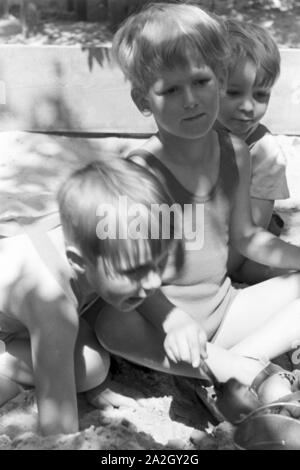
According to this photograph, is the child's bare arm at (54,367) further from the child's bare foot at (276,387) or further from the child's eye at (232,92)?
the child's eye at (232,92)

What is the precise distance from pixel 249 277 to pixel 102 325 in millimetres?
691

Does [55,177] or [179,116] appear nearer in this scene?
[179,116]

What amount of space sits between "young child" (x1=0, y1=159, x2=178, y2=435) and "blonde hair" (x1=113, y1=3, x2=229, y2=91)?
0.38 meters

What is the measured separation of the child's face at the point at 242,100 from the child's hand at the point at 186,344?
2.91ft

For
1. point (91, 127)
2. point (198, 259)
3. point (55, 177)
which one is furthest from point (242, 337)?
point (91, 127)

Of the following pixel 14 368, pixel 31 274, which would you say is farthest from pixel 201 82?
pixel 14 368

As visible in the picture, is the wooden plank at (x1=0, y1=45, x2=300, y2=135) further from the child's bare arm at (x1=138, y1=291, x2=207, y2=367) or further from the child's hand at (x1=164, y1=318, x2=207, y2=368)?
the child's hand at (x1=164, y1=318, x2=207, y2=368)

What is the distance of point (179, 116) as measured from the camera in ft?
6.83

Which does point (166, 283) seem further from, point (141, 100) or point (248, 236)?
point (141, 100)

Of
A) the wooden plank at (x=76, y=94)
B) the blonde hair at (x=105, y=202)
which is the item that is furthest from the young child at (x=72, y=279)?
the wooden plank at (x=76, y=94)

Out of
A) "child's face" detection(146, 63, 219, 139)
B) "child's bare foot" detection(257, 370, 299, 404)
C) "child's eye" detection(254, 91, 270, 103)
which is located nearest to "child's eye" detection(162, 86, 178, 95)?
"child's face" detection(146, 63, 219, 139)

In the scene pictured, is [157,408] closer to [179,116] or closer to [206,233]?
[206,233]

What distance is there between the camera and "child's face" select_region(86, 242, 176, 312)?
180cm

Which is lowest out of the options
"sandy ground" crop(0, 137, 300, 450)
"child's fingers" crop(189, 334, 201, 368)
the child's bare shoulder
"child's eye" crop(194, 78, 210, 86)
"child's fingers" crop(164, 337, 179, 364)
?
"sandy ground" crop(0, 137, 300, 450)
